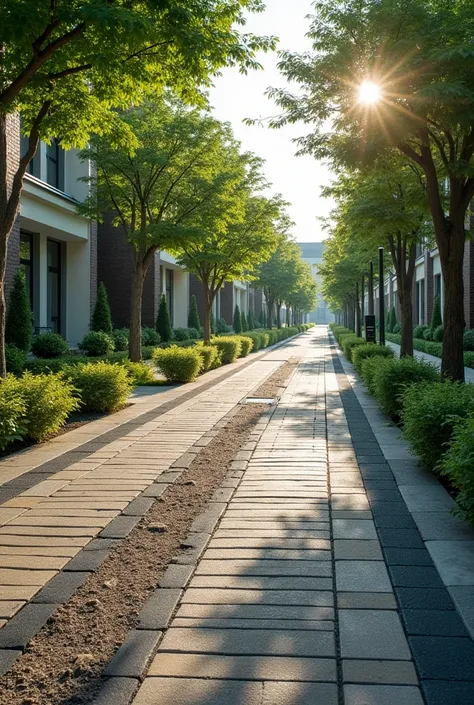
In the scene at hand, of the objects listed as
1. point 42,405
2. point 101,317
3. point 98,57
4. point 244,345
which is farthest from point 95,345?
point 98,57

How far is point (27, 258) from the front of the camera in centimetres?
2269

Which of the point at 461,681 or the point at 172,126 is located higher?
the point at 172,126

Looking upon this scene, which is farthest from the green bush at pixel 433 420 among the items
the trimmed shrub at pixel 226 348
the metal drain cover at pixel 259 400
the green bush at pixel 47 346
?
the trimmed shrub at pixel 226 348

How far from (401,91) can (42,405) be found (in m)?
7.09

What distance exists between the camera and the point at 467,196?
11438 millimetres

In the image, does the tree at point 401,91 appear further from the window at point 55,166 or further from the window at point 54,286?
the window at point 54,286

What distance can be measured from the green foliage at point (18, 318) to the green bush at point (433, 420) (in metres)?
13.6

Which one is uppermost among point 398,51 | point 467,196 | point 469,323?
point 398,51

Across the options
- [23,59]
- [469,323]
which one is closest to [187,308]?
[469,323]

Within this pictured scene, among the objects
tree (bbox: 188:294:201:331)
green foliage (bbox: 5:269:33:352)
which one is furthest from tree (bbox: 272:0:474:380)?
tree (bbox: 188:294:201:331)

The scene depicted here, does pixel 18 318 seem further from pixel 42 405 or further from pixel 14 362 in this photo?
pixel 42 405

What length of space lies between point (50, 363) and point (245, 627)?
13.7 m

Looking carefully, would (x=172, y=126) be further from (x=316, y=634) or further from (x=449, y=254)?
(x=316, y=634)

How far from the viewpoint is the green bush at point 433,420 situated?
20.0ft
